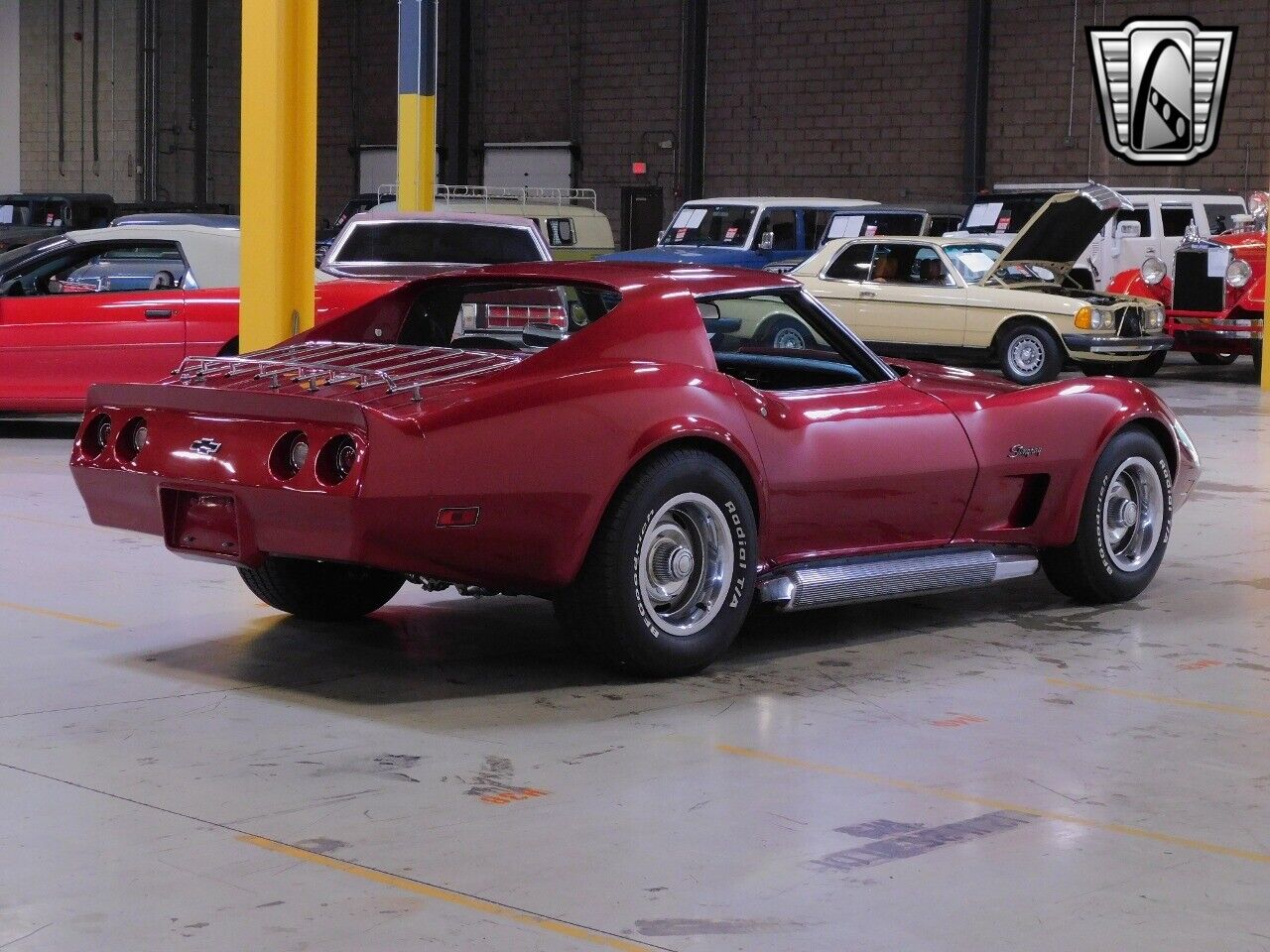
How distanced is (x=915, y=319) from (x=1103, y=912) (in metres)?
13.7

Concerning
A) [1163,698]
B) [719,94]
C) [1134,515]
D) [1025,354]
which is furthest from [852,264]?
[1163,698]

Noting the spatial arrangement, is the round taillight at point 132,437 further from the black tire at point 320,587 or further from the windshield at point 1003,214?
the windshield at point 1003,214

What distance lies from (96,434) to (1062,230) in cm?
1226

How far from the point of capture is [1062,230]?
53.2 feet

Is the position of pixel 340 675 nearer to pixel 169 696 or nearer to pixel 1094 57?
pixel 169 696

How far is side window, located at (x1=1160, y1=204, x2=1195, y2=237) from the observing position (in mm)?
20250

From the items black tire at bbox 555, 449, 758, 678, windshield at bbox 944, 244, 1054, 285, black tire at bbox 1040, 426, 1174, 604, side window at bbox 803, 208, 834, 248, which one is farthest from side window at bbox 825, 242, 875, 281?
black tire at bbox 555, 449, 758, 678

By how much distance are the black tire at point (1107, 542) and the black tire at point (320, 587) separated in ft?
7.94

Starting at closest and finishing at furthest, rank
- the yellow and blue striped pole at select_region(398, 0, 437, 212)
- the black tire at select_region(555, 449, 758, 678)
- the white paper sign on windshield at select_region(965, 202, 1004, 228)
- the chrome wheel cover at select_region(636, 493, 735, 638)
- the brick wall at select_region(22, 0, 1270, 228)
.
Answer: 1. the black tire at select_region(555, 449, 758, 678)
2. the chrome wheel cover at select_region(636, 493, 735, 638)
3. the yellow and blue striped pole at select_region(398, 0, 437, 212)
4. the white paper sign on windshield at select_region(965, 202, 1004, 228)
5. the brick wall at select_region(22, 0, 1270, 228)

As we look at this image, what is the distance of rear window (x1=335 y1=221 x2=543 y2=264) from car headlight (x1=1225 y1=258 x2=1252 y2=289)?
332 inches

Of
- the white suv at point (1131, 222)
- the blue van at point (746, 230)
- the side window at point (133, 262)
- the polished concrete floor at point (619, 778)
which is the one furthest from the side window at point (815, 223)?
the polished concrete floor at point (619, 778)

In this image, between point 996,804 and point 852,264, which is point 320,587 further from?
point 852,264

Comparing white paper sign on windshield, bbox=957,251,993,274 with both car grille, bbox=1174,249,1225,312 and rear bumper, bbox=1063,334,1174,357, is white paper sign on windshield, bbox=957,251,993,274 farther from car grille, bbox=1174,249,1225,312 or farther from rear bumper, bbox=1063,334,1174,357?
car grille, bbox=1174,249,1225,312

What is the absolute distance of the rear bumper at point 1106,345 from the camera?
1625 cm
